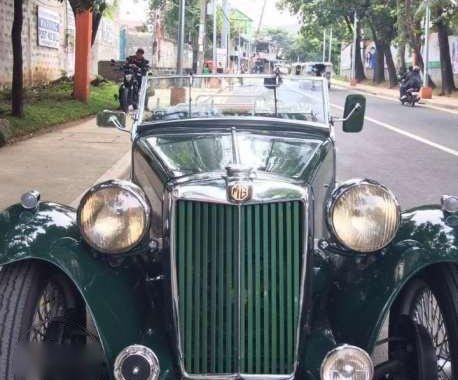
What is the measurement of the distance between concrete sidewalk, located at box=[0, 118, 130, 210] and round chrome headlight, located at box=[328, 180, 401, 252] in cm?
510

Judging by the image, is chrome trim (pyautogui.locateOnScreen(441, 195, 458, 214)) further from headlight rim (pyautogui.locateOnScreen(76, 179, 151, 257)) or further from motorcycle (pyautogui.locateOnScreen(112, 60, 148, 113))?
motorcycle (pyautogui.locateOnScreen(112, 60, 148, 113))

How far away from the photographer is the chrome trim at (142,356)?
2.89 meters

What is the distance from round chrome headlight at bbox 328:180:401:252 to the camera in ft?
10.3

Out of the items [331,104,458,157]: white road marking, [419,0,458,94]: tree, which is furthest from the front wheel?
[419,0,458,94]: tree

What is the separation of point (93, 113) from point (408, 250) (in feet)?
53.2

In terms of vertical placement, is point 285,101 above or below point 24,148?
above

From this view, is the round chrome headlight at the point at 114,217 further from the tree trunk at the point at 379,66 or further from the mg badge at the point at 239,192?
the tree trunk at the point at 379,66

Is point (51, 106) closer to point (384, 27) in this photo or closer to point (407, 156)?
point (407, 156)

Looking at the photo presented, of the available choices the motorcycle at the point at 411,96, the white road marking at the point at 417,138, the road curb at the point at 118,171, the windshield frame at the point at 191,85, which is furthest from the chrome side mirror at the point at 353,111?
the motorcycle at the point at 411,96

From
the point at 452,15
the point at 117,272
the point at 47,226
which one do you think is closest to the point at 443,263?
the point at 117,272

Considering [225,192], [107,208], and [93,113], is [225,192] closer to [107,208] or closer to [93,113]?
[107,208]

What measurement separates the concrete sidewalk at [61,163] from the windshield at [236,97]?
3102mm

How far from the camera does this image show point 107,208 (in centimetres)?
313

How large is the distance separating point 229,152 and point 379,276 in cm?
92
